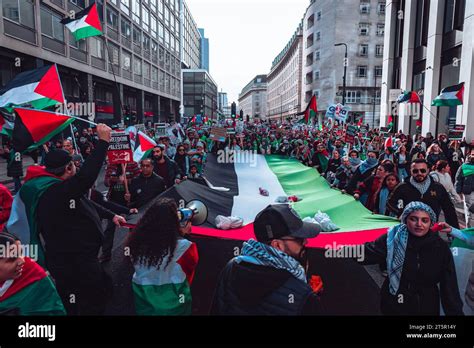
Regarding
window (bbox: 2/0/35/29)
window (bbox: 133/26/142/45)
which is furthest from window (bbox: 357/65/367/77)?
window (bbox: 2/0/35/29)

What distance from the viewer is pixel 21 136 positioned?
423 cm

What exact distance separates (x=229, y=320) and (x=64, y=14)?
1155 inches

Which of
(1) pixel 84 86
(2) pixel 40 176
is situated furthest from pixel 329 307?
(1) pixel 84 86

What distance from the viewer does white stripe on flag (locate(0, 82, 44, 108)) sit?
576 centimetres

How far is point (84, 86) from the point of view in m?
29.7

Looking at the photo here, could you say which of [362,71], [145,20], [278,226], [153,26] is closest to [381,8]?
[362,71]

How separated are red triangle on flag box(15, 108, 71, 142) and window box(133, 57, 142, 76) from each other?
40.8 meters

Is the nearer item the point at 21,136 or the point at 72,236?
the point at 72,236

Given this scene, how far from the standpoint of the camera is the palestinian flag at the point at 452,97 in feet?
47.3

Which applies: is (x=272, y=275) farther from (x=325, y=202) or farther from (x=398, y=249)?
(x=325, y=202)

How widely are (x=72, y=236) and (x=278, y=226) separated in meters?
2.06

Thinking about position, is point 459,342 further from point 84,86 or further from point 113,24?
point 113,24

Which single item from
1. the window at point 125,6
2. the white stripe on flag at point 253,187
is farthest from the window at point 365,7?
the white stripe on flag at point 253,187

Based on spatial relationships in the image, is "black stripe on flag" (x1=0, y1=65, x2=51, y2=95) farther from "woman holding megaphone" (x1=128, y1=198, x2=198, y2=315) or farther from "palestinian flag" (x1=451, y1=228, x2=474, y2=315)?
"palestinian flag" (x1=451, y1=228, x2=474, y2=315)
